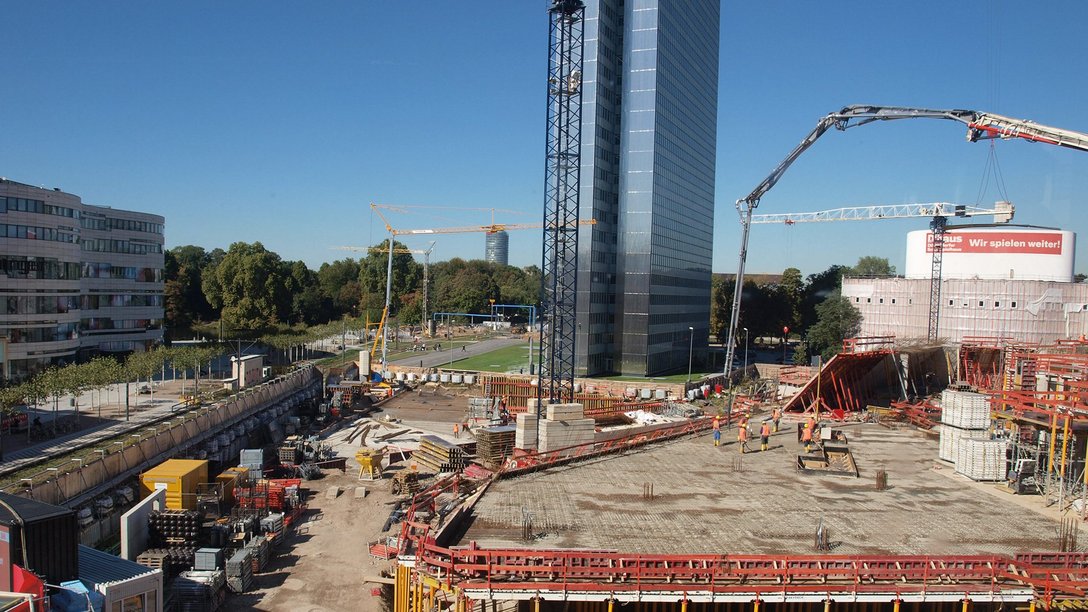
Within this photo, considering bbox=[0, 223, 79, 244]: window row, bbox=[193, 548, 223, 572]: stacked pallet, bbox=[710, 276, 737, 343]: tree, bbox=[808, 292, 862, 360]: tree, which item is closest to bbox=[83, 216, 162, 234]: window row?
bbox=[0, 223, 79, 244]: window row

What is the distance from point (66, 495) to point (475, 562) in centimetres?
1522

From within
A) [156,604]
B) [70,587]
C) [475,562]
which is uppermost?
[475,562]

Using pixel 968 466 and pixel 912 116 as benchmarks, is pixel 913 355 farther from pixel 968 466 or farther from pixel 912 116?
pixel 968 466

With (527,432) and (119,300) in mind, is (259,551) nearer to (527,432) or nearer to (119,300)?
(527,432)

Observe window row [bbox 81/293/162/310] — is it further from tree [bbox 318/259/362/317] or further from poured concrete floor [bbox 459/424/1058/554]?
tree [bbox 318/259/362/317]

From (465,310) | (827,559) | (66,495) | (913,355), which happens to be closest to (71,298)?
(66,495)

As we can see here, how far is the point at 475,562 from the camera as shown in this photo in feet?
45.3

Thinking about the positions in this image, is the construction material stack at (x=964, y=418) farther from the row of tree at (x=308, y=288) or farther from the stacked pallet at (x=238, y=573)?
the row of tree at (x=308, y=288)

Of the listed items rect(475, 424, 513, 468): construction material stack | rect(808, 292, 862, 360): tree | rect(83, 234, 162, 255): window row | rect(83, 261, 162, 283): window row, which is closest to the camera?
rect(475, 424, 513, 468): construction material stack

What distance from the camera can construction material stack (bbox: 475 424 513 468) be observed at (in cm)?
2906

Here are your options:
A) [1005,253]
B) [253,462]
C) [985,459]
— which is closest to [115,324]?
[253,462]

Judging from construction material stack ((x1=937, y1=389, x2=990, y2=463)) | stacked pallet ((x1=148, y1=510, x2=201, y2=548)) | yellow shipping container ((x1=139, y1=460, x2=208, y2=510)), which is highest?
construction material stack ((x1=937, y1=389, x2=990, y2=463))

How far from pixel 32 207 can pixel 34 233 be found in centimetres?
162

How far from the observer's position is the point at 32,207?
4372 cm
